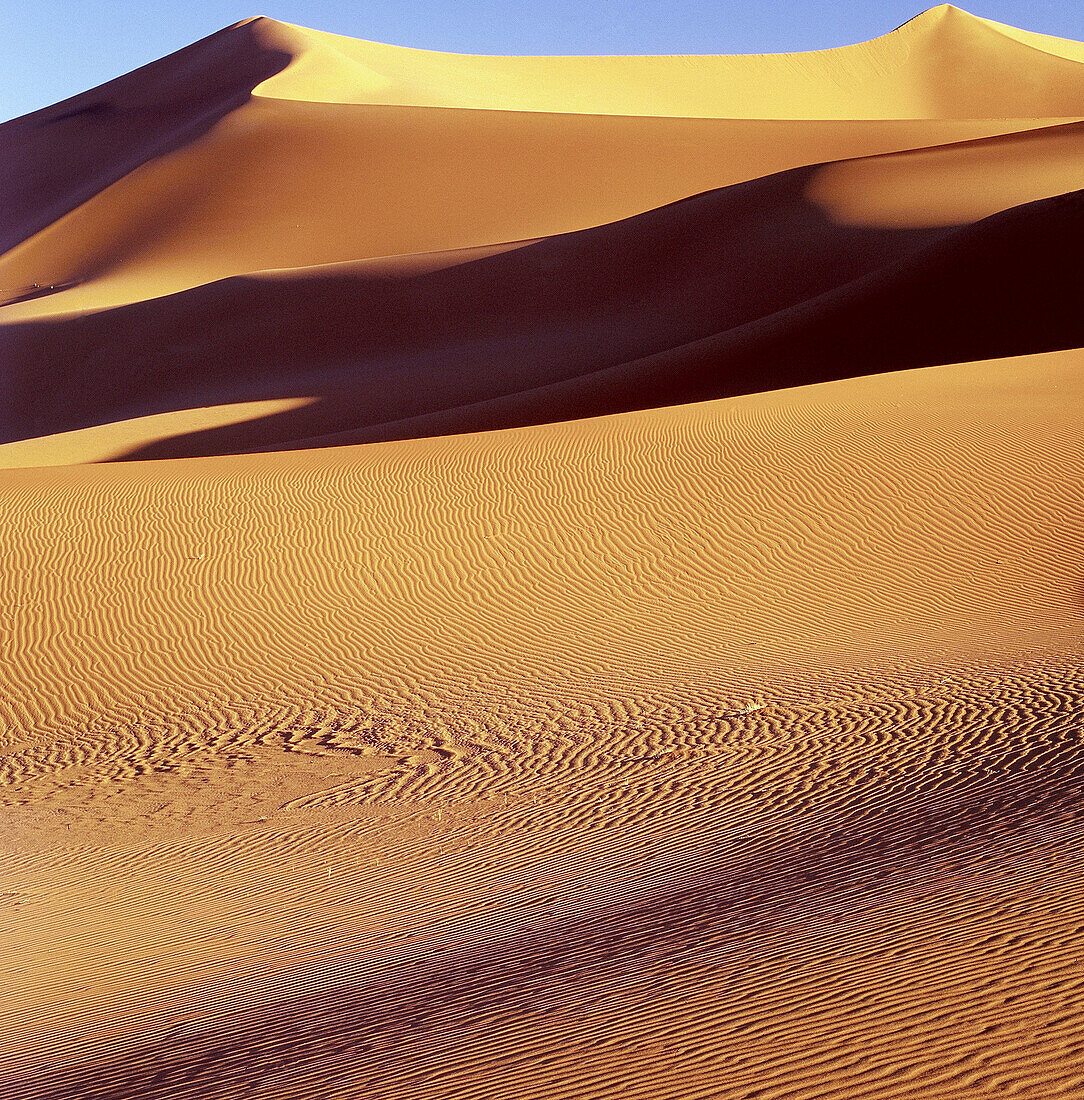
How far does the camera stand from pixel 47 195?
6009cm

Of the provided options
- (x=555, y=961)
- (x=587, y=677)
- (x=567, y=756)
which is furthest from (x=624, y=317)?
(x=555, y=961)

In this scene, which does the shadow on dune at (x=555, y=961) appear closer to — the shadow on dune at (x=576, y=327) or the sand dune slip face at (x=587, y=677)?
the sand dune slip face at (x=587, y=677)

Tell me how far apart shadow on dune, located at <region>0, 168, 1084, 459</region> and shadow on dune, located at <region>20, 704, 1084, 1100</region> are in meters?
16.3

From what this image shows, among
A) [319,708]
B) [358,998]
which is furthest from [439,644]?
[358,998]

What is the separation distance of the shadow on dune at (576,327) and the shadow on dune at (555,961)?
16.3m

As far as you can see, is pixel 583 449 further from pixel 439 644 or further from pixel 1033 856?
pixel 1033 856

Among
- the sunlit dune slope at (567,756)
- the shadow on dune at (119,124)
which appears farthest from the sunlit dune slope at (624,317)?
the shadow on dune at (119,124)

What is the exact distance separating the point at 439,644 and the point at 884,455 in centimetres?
559

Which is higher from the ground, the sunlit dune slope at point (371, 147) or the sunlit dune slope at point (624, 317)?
the sunlit dune slope at point (371, 147)

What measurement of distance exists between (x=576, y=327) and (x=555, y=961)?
89.1ft

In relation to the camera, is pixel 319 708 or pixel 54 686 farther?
pixel 54 686

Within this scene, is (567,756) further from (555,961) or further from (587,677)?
(555,961)

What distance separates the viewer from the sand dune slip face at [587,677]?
3.80 metres

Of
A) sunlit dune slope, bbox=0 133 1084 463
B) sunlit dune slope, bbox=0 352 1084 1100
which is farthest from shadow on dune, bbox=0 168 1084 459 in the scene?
sunlit dune slope, bbox=0 352 1084 1100
